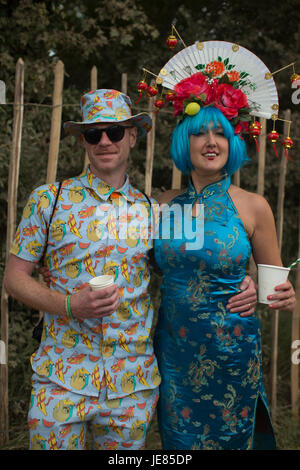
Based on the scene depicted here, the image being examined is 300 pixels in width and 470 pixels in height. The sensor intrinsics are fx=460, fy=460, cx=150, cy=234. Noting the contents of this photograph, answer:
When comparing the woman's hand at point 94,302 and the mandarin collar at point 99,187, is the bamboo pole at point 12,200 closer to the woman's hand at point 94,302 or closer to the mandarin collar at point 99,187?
the mandarin collar at point 99,187

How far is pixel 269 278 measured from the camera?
188cm

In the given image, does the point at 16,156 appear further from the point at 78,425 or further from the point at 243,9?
the point at 243,9

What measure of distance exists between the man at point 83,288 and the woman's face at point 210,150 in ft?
1.04

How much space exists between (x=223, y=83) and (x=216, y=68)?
0.08 metres

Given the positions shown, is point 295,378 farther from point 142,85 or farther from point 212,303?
point 142,85

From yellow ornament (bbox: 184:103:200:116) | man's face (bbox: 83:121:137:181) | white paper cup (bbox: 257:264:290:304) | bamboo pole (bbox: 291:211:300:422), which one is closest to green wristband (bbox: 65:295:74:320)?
man's face (bbox: 83:121:137:181)

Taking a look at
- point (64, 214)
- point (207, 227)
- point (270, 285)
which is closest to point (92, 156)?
point (64, 214)

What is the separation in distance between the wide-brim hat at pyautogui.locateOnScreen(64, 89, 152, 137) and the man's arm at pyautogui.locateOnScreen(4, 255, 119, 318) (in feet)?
2.19

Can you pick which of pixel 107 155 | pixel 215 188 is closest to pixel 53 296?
pixel 107 155

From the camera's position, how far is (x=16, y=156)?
9.12 feet

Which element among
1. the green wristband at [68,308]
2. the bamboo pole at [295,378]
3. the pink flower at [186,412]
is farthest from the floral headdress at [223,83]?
the bamboo pole at [295,378]

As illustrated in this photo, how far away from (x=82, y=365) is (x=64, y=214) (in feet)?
2.05

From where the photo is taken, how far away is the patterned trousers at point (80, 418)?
6.00 feet

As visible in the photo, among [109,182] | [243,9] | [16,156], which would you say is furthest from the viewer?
[243,9]
